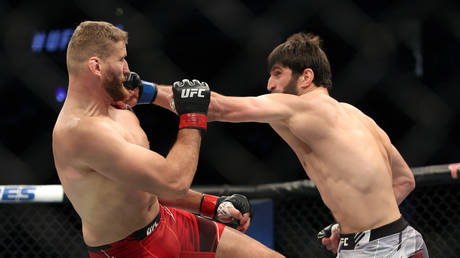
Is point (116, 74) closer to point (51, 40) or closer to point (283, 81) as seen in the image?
point (283, 81)

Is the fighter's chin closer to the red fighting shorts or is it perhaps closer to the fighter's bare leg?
the red fighting shorts

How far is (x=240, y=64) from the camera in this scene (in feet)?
13.6

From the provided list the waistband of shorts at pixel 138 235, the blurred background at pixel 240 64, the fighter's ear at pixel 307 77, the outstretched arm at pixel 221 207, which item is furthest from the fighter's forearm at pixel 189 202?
the blurred background at pixel 240 64

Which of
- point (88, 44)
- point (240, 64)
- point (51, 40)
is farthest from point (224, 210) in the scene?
point (51, 40)

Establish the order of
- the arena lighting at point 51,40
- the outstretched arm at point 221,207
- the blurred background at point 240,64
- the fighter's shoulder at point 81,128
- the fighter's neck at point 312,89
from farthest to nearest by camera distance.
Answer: the arena lighting at point 51,40
the blurred background at point 240,64
the fighter's neck at point 312,89
the outstretched arm at point 221,207
the fighter's shoulder at point 81,128

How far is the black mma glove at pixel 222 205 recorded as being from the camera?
6.41 feet

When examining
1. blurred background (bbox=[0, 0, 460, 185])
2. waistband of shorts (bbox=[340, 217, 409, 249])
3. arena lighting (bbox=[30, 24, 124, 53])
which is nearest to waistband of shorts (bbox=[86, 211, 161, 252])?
waistband of shorts (bbox=[340, 217, 409, 249])

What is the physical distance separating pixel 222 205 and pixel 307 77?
61 cm

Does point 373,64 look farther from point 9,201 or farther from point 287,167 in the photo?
point 9,201

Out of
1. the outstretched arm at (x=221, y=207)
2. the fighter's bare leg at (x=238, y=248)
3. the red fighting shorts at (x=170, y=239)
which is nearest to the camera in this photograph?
the red fighting shorts at (x=170, y=239)

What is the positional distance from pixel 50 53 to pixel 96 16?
53 cm

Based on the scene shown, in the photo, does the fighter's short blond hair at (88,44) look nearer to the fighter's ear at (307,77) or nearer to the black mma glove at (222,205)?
the black mma glove at (222,205)

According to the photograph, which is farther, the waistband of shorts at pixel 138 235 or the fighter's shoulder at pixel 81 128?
the waistband of shorts at pixel 138 235

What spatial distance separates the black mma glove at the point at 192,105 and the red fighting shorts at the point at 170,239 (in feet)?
1.23
